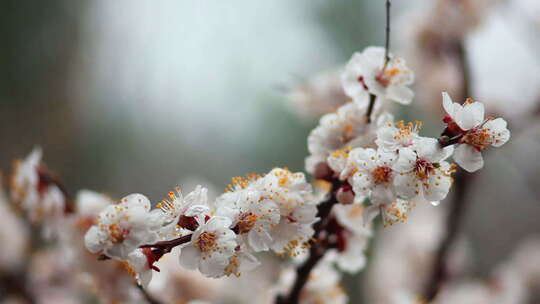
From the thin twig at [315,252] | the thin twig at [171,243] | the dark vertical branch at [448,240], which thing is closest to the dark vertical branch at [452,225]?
the dark vertical branch at [448,240]

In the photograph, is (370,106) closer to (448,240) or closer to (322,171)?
(322,171)

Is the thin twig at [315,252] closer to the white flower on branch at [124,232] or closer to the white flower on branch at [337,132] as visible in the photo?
the white flower on branch at [337,132]

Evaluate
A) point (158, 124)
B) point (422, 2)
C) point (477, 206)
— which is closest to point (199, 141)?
point (158, 124)

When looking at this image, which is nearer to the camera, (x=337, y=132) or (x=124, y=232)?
(x=124, y=232)

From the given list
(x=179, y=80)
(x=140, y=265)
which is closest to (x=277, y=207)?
(x=140, y=265)

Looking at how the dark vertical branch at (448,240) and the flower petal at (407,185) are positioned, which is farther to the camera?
the dark vertical branch at (448,240)

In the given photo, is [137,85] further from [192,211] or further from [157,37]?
[192,211]

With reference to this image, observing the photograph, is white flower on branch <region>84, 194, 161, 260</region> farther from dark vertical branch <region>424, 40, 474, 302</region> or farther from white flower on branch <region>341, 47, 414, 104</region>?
dark vertical branch <region>424, 40, 474, 302</region>
